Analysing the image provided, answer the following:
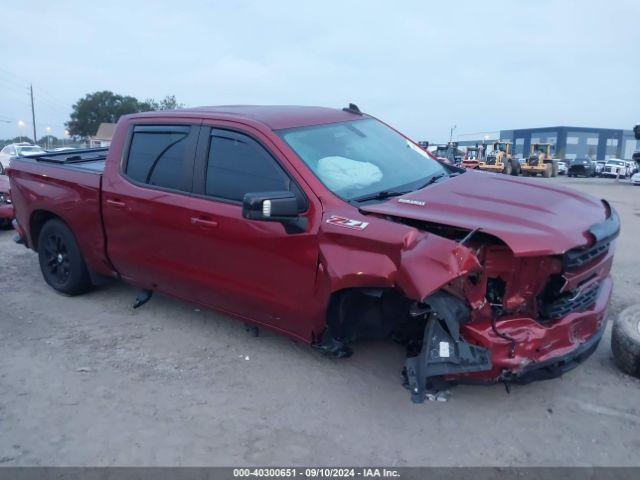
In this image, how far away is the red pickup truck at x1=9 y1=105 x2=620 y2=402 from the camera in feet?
10.2

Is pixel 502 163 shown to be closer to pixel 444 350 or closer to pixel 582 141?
pixel 444 350

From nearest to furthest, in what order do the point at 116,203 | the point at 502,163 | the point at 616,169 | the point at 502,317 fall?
the point at 502,317 < the point at 116,203 < the point at 502,163 < the point at 616,169

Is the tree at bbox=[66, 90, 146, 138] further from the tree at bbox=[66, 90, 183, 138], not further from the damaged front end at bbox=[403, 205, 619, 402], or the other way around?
the damaged front end at bbox=[403, 205, 619, 402]

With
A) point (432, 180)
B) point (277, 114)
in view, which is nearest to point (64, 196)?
point (277, 114)

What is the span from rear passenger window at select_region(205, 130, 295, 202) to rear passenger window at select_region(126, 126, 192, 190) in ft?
0.85

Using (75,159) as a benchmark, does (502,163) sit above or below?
below

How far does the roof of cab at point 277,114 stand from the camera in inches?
160

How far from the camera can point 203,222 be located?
4.01 metres

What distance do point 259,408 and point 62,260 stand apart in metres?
3.08

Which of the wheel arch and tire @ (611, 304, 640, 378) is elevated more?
the wheel arch

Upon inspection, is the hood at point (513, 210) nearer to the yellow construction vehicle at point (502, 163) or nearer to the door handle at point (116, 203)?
A: the door handle at point (116, 203)

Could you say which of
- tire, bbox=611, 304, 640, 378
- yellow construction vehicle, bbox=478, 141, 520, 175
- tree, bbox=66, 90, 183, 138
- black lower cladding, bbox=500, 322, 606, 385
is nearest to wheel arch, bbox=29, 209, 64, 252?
black lower cladding, bbox=500, 322, 606, 385

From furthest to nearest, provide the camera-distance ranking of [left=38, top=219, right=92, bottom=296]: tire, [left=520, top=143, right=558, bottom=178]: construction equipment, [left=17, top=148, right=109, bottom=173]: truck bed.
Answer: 1. [left=520, top=143, right=558, bottom=178]: construction equipment
2. [left=17, top=148, right=109, bottom=173]: truck bed
3. [left=38, top=219, right=92, bottom=296]: tire

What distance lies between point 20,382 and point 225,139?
7.35ft
